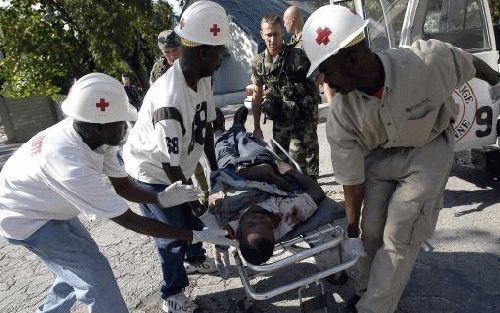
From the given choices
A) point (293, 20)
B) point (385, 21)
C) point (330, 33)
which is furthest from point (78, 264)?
point (385, 21)

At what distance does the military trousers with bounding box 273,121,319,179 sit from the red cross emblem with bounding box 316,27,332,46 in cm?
221

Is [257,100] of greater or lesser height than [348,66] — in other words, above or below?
below

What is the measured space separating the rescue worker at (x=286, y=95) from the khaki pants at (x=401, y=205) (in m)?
1.71

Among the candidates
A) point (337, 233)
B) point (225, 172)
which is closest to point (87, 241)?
point (225, 172)

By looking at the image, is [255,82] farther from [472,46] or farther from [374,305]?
[374,305]

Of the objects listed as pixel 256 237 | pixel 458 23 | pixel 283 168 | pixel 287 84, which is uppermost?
pixel 458 23

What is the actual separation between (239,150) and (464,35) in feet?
7.80

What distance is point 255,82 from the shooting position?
13.6ft

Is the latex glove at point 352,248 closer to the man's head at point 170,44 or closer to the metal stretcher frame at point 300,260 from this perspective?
the metal stretcher frame at point 300,260

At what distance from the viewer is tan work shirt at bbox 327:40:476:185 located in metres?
2.04

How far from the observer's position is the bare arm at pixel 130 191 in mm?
2479

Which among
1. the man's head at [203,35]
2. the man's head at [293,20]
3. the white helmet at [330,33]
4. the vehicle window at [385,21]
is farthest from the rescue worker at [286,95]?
the white helmet at [330,33]

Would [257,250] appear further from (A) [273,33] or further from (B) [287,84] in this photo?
(A) [273,33]

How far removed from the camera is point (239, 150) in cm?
346
